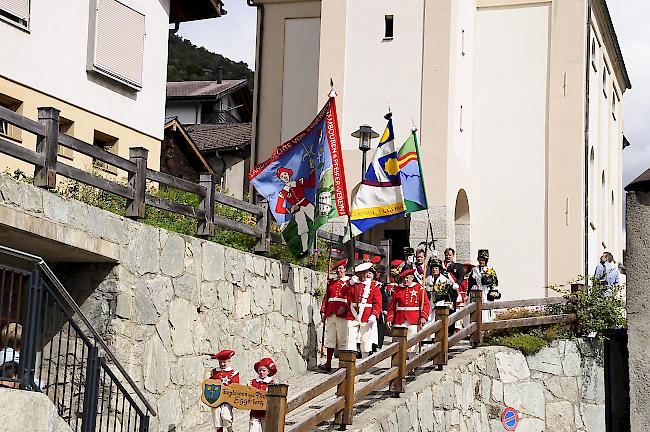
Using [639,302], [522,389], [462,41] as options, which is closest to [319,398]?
[522,389]

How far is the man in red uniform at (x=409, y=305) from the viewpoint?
16484mm

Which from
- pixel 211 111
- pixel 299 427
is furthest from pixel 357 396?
pixel 211 111

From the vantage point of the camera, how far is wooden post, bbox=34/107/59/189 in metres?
12.5

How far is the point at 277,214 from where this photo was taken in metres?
16.8

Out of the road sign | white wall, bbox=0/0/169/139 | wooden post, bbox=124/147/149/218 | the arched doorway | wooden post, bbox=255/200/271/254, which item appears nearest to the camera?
wooden post, bbox=124/147/149/218

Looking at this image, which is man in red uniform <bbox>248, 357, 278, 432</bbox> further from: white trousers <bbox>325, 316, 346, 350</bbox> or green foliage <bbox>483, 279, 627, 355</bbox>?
green foliage <bbox>483, 279, 627, 355</bbox>

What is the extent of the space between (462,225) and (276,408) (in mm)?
15215

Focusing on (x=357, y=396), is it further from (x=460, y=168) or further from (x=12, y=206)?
(x=460, y=168)

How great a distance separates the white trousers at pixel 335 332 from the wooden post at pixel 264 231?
4.69 feet

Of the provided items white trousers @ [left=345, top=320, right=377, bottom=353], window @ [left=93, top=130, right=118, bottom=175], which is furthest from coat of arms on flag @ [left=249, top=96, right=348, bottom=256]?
window @ [left=93, top=130, right=118, bottom=175]

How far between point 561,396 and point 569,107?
31.1 ft

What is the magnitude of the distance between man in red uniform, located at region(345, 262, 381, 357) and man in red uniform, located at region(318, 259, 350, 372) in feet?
0.32

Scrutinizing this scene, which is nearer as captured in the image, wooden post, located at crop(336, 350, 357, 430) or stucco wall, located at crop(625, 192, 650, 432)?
stucco wall, located at crop(625, 192, 650, 432)

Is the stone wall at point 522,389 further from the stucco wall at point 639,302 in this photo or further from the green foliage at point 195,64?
the green foliage at point 195,64
